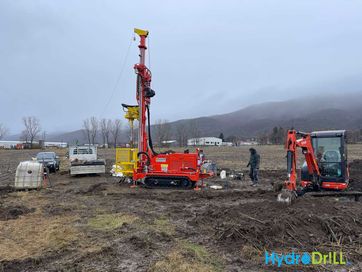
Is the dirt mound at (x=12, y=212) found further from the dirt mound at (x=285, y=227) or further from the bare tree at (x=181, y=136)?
the bare tree at (x=181, y=136)

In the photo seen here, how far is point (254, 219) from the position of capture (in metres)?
7.73

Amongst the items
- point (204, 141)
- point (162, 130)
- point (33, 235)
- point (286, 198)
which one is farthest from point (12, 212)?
point (204, 141)

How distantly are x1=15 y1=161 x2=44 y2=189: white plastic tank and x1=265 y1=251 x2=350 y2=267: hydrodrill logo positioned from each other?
38.7 ft

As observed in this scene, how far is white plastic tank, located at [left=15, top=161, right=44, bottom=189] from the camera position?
14.6 meters

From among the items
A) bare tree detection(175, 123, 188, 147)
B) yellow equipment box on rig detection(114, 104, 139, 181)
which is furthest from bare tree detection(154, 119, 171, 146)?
yellow equipment box on rig detection(114, 104, 139, 181)

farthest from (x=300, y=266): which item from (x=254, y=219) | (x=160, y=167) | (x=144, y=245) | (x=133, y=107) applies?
(x=133, y=107)

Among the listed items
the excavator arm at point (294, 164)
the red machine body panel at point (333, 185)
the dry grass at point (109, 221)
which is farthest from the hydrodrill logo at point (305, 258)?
the red machine body panel at point (333, 185)

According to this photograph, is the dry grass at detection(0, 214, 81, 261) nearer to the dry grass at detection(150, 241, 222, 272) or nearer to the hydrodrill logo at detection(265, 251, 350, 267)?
the dry grass at detection(150, 241, 222, 272)

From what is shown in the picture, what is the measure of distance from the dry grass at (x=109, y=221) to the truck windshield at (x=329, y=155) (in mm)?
7358

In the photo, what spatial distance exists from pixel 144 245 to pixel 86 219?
298 cm

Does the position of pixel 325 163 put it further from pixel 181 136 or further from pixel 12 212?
pixel 181 136

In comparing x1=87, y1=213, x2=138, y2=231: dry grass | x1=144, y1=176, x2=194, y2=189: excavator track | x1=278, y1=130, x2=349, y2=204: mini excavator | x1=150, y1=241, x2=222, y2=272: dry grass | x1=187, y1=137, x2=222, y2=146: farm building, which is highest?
x1=187, y1=137, x2=222, y2=146: farm building

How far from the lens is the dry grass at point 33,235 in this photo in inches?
256

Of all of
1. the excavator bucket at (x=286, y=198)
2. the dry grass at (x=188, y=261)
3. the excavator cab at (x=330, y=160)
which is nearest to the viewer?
the dry grass at (x=188, y=261)
